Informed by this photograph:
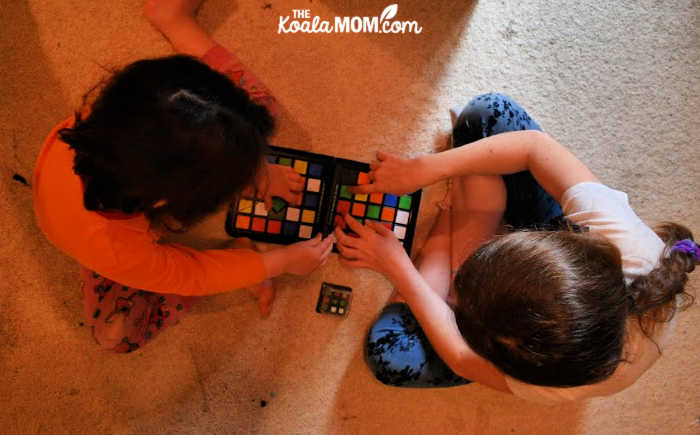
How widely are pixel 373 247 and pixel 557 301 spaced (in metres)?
0.42

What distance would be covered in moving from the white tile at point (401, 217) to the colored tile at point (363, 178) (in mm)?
98

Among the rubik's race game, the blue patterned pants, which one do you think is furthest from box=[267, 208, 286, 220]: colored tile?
the blue patterned pants

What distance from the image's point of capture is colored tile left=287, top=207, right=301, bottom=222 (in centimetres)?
97

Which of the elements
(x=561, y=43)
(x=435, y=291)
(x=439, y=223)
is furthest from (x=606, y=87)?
(x=435, y=291)

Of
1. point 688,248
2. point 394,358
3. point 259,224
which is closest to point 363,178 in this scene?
point 259,224

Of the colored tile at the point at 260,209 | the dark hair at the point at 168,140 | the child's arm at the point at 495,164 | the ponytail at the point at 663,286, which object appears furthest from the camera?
the colored tile at the point at 260,209

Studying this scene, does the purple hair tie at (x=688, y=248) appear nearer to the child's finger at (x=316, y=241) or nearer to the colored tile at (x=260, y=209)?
the child's finger at (x=316, y=241)

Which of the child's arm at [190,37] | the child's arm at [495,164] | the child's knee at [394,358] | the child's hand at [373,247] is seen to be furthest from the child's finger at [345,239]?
the child's arm at [190,37]

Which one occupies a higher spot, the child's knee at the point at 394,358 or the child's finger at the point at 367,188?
the child's finger at the point at 367,188

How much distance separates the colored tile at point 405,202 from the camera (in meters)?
1.00

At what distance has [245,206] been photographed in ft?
3.18

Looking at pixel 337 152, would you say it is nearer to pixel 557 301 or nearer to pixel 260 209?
pixel 260 209

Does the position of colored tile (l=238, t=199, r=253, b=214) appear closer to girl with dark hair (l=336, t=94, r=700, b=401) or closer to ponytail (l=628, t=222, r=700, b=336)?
girl with dark hair (l=336, t=94, r=700, b=401)

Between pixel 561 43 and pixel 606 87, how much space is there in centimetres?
15
